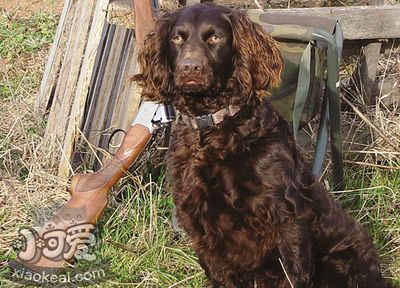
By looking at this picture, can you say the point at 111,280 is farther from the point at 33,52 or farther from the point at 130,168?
the point at 33,52

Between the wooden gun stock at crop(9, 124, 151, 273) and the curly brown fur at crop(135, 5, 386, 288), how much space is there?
59cm

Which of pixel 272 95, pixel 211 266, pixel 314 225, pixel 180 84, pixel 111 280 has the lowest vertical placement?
pixel 111 280

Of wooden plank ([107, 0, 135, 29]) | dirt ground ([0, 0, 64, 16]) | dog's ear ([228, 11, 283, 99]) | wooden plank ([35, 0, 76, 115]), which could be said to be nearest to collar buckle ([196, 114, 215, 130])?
dog's ear ([228, 11, 283, 99])

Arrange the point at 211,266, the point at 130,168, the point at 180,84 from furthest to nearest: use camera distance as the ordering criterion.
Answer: the point at 130,168 → the point at 211,266 → the point at 180,84

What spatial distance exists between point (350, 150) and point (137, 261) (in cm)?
161

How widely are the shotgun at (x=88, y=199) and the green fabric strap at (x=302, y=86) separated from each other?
63 centimetres

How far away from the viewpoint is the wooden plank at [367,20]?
4582 mm

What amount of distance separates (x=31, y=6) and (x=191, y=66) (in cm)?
578

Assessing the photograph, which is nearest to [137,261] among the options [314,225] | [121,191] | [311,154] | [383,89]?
[121,191]

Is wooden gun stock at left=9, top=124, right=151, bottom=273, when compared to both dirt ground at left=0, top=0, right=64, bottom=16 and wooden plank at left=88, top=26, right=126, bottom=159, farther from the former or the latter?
dirt ground at left=0, top=0, right=64, bottom=16

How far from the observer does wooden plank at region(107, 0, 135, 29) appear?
4066mm

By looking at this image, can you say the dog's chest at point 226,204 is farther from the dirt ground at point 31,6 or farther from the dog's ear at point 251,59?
the dirt ground at point 31,6

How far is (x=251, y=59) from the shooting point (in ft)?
10.4

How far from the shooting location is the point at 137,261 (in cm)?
385
